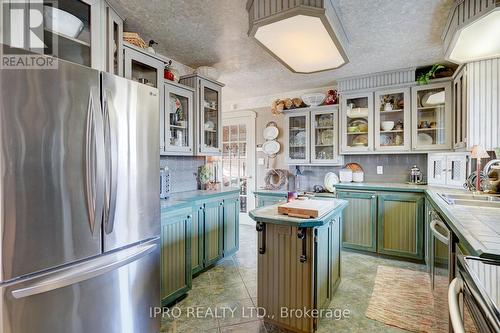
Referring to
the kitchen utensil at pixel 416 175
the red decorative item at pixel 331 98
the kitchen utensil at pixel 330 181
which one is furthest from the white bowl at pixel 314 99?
the kitchen utensil at pixel 416 175

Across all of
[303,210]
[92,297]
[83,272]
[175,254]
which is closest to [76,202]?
[83,272]

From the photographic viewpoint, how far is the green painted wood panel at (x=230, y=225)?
10.4 ft

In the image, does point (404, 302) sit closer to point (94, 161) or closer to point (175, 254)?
point (175, 254)

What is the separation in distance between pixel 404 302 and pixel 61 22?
11.6ft

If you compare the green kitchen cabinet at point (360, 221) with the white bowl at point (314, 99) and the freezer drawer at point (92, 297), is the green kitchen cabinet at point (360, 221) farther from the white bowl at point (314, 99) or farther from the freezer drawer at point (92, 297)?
the freezer drawer at point (92, 297)

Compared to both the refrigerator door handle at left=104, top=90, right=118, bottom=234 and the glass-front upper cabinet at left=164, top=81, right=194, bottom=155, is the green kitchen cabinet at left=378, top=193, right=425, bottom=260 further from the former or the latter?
the refrigerator door handle at left=104, top=90, right=118, bottom=234

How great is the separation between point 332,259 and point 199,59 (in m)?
2.73

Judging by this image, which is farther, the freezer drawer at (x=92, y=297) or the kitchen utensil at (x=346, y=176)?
the kitchen utensil at (x=346, y=176)

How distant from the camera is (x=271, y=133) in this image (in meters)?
4.72

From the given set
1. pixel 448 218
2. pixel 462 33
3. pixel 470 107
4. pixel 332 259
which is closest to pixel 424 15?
pixel 462 33

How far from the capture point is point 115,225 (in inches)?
59.7

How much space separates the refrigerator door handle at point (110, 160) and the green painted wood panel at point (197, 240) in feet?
3.78

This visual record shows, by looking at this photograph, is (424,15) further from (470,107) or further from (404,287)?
(404,287)

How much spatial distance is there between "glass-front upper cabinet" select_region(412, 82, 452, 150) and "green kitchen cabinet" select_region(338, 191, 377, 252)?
1000 millimetres
